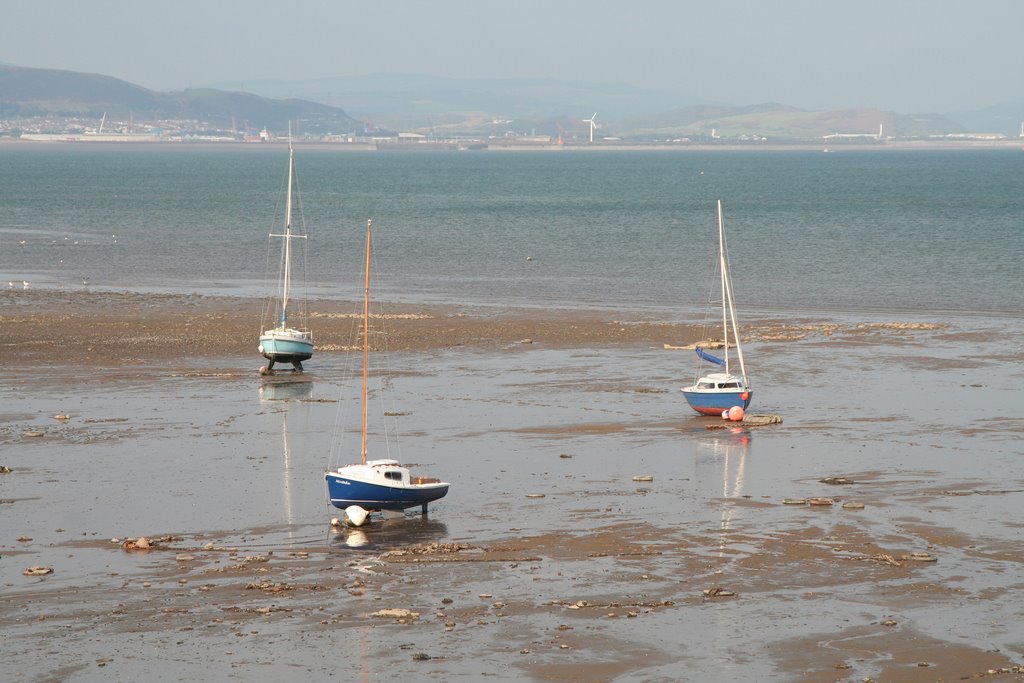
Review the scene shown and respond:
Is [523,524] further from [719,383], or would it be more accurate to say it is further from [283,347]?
[283,347]

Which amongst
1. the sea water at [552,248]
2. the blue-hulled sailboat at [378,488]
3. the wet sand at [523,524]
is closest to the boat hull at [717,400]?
the wet sand at [523,524]

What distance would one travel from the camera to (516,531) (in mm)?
31141

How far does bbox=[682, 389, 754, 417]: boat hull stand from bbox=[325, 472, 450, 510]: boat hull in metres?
13.5

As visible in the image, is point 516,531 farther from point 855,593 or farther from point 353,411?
point 353,411

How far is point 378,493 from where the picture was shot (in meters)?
32.2

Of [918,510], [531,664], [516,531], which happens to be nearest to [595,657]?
[531,664]

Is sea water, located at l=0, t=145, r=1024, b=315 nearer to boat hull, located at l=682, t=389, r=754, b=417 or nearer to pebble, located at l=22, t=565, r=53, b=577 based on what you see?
boat hull, located at l=682, t=389, r=754, b=417

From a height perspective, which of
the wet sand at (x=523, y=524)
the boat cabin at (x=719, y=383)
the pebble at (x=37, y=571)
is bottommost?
the pebble at (x=37, y=571)

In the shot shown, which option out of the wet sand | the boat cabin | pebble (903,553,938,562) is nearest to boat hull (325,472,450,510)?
the wet sand

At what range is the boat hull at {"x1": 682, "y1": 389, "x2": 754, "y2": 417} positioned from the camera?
144 feet

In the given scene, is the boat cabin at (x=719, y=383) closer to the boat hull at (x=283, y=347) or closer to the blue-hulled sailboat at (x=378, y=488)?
the blue-hulled sailboat at (x=378, y=488)

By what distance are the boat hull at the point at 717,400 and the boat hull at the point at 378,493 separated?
44.2 ft

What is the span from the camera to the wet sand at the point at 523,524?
23828 millimetres

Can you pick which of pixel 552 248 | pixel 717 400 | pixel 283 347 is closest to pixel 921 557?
pixel 717 400
